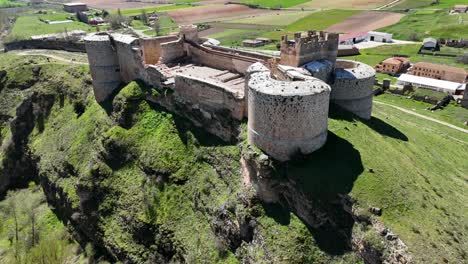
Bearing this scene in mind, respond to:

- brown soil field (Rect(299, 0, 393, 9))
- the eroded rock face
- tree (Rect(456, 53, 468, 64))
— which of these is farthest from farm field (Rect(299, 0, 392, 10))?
the eroded rock face

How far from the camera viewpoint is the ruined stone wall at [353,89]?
32250mm

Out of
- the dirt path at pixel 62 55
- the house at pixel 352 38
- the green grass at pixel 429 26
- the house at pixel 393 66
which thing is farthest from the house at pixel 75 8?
the house at pixel 393 66

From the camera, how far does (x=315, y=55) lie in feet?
109

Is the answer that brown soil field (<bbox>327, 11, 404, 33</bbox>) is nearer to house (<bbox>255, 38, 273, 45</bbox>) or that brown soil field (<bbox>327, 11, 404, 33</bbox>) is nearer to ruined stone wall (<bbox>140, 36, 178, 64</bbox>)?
house (<bbox>255, 38, 273, 45</bbox>)

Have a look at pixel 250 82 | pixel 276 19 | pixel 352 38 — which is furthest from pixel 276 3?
pixel 250 82

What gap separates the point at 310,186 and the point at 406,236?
619 cm

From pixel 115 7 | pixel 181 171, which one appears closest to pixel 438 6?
pixel 115 7

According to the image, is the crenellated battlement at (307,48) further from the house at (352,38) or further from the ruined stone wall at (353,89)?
the house at (352,38)

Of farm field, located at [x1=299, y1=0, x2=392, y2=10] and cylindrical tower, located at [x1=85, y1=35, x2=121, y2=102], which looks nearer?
cylindrical tower, located at [x1=85, y1=35, x2=121, y2=102]

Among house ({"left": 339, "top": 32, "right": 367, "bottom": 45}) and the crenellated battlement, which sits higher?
the crenellated battlement

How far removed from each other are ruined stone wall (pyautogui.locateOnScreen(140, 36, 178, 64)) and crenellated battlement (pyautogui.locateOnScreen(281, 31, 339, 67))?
17396 millimetres

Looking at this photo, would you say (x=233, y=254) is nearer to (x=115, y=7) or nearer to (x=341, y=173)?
(x=341, y=173)

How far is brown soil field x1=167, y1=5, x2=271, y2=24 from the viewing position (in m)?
139

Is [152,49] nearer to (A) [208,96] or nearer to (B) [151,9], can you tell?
(A) [208,96]
